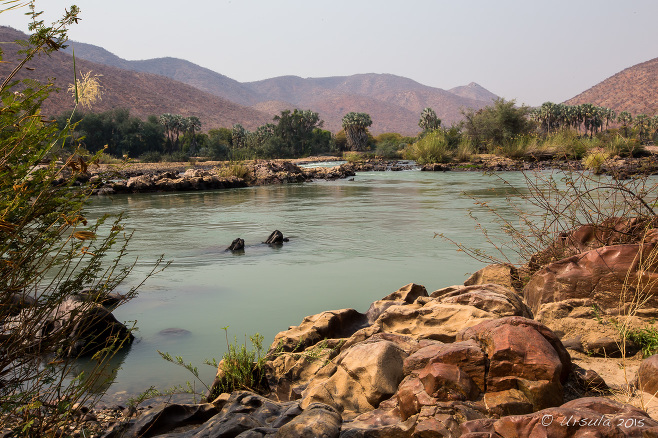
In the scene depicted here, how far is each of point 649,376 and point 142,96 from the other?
3916 inches

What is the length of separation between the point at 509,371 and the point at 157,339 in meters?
3.89

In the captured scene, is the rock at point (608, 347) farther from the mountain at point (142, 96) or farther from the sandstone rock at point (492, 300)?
the mountain at point (142, 96)

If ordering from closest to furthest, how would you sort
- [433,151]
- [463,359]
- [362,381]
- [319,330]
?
[463,359] → [362,381] → [319,330] → [433,151]

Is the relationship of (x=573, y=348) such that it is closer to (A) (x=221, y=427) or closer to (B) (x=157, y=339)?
(A) (x=221, y=427)

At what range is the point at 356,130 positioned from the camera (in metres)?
70.1

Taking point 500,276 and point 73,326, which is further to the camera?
point 500,276

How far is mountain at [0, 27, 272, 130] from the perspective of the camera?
251 ft

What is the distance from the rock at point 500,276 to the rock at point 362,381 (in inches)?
99.9

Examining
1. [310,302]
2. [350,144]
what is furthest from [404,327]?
[350,144]

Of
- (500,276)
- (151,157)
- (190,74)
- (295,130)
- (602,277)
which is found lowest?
(500,276)

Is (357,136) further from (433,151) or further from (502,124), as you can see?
(433,151)

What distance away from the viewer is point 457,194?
1942cm

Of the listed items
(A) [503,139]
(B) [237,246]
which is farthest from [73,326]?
(A) [503,139]

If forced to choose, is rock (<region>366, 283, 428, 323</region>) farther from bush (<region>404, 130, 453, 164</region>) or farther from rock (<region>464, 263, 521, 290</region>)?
bush (<region>404, 130, 453, 164</region>)
